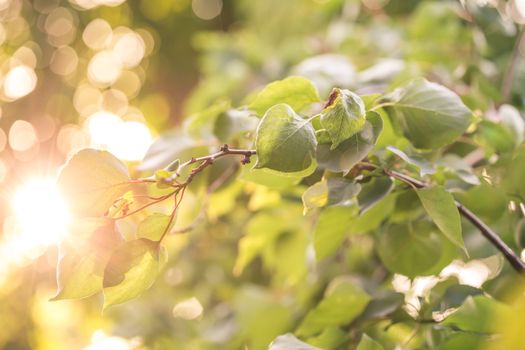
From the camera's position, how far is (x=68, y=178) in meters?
0.26

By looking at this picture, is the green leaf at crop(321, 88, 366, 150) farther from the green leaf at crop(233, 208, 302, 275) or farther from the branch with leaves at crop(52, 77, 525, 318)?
the green leaf at crop(233, 208, 302, 275)

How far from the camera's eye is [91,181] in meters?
0.26

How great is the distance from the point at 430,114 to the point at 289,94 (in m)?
0.07

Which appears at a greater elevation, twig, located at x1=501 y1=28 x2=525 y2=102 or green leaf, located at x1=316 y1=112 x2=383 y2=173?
green leaf, located at x1=316 y1=112 x2=383 y2=173

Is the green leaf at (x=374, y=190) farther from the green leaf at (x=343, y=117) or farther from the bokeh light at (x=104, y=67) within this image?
the bokeh light at (x=104, y=67)

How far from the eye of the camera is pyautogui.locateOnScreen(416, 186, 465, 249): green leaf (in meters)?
0.28

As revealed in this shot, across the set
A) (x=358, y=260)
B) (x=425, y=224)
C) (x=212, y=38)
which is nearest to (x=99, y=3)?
(x=212, y=38)

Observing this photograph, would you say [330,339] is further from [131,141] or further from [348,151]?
[131,141]

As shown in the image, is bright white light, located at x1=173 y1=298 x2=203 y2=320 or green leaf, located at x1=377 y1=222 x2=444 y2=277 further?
bright white light, located at x1=173 y1=298 x2=203 y2=320

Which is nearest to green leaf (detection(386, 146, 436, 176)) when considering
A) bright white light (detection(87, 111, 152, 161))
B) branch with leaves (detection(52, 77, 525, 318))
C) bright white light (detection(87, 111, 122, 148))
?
branch with leaves (detection(52, 77, 525, 318))

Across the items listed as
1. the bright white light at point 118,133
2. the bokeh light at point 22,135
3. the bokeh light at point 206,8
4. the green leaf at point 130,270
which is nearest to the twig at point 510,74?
the green leaf at point 130,270

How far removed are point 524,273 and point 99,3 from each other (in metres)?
1.14

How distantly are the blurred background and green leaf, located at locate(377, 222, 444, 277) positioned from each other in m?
0.39

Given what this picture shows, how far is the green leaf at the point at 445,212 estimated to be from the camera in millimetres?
276
